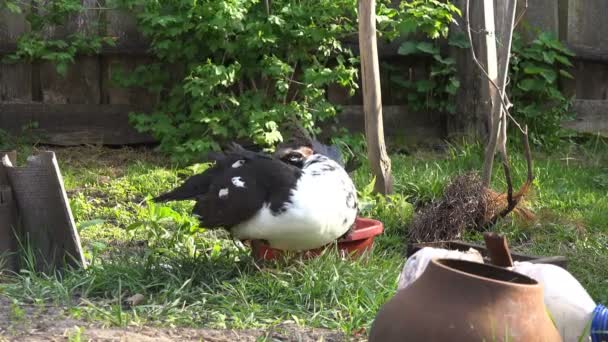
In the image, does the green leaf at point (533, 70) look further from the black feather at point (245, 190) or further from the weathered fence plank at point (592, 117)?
the black feather at point (245, 190)

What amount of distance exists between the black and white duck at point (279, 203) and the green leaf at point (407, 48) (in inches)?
154

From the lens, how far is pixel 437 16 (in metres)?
6.92

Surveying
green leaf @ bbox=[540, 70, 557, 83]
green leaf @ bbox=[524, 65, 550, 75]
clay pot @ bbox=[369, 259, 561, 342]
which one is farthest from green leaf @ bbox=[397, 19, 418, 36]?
clay pot @ bbox=[369, 259, 561, 342]

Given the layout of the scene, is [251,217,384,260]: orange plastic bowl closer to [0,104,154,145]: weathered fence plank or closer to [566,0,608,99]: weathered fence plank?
[0,104,154,145]: weathered fence plank

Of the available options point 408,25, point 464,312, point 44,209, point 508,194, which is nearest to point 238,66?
point 408,25

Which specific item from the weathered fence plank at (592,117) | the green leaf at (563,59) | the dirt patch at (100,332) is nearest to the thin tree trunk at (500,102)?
the green leaf at (563,59)

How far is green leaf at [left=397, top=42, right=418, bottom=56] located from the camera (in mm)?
7758

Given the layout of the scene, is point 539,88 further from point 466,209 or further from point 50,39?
point 50,39

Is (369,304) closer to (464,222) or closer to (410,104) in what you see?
(464,222)

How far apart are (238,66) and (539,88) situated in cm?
269

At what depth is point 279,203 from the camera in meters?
3.77

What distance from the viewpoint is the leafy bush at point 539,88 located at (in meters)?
7.77

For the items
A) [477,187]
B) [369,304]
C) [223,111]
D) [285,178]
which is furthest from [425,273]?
[223,111]

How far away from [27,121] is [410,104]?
325 cm
